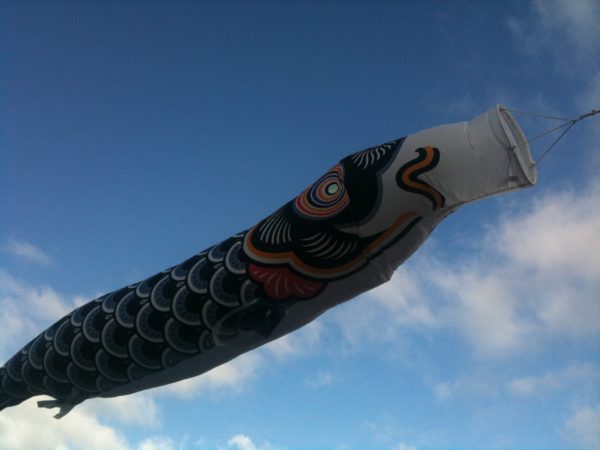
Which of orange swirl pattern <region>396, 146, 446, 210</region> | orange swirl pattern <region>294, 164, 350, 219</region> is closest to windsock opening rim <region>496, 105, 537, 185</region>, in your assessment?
orange swirl pattern <region>396, 146, 446, 210</region>

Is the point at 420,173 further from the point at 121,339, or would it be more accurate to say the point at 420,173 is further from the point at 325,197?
the point at 121,339

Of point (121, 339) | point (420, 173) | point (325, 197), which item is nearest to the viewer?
point (420, 173)

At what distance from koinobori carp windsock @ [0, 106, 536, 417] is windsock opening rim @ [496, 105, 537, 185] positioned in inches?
0.4

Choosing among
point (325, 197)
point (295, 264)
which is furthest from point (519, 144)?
point (295, 264)

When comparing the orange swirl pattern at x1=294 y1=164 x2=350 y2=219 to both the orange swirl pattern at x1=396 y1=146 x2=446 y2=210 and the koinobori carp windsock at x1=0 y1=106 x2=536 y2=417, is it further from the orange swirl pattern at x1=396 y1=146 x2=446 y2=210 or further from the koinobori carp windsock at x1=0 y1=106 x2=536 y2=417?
the orange swirl pattern at x1=396 y1=146 x2=446 y2=210

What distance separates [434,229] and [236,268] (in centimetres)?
175

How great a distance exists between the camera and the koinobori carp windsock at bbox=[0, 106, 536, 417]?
490 centimetres

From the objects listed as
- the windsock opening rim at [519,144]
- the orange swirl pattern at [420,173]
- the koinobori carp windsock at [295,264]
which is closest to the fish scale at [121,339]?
the koinobori carp windsock at [295,264]

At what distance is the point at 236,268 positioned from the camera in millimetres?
5387

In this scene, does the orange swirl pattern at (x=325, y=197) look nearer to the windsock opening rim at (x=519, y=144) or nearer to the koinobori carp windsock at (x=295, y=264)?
the koinobori carp windsock at (x=295, y=264)

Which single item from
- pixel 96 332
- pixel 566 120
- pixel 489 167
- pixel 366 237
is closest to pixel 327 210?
pixel 366 237

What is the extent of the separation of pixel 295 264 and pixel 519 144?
2072mm

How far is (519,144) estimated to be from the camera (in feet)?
16.1

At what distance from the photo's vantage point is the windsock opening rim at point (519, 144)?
191 inches
